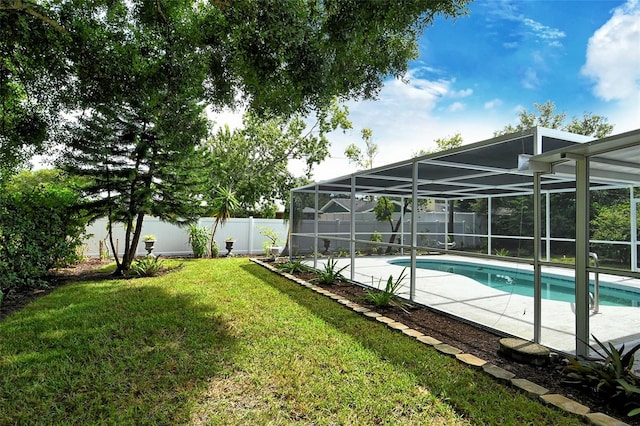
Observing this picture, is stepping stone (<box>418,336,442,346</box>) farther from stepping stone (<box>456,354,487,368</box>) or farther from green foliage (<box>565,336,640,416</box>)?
green foliage (<box>565,336,640,416</box>)

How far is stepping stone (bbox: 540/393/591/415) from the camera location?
253cm

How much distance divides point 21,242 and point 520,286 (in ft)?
29.5

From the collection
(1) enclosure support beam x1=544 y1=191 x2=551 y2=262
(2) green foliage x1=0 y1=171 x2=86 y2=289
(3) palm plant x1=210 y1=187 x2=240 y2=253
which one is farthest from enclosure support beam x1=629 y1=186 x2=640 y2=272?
(3) palm plant x1=210 y1=187 x2=240 y2=253

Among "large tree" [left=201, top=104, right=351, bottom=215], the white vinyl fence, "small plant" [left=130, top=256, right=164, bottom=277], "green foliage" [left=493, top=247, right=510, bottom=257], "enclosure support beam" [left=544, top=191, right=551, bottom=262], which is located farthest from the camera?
"large tree" [left=201, top=104, right=351, bottom=215]

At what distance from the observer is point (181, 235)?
12242 millimetres

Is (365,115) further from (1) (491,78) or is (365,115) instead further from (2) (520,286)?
(2) (520,286)

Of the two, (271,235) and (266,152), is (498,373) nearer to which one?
(271,235)

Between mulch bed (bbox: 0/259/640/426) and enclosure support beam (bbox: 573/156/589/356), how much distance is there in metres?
0.33

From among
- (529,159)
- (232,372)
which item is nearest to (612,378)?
(529,159)

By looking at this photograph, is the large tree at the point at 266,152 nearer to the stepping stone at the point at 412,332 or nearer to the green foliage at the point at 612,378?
the stepping stone at the point at 412,332

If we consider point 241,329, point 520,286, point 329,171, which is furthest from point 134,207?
point 329,171

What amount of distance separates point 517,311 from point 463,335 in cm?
155

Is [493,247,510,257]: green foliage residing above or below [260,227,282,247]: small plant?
below

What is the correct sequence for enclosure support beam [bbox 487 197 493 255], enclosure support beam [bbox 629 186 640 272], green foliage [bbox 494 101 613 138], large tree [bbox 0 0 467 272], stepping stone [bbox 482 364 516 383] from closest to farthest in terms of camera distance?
1. stepping stone [bbox 482 364 516 383]
2. large tree [bbox 0 0 467 272]
3. enclosure support beam [bbox 629 186 640 272]
4. enclosure support beam [bbox 487 197 493 255]
5. green foliage [bbox 494 101 613 138]
